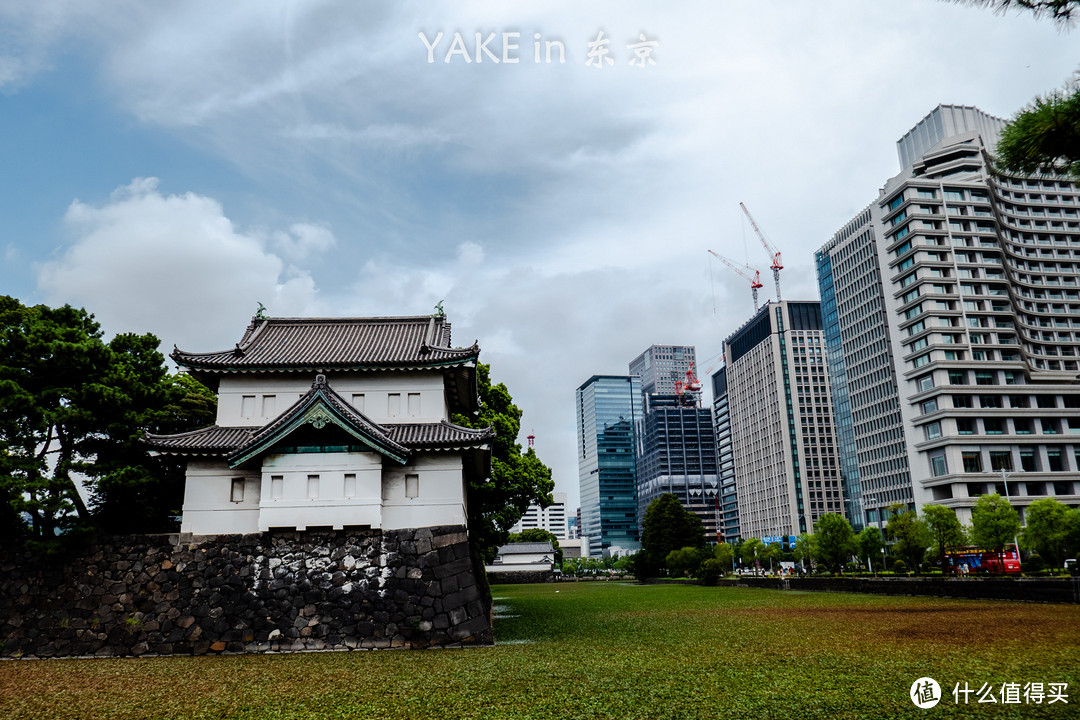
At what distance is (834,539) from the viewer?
60.5 meters

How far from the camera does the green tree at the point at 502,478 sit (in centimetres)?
3557

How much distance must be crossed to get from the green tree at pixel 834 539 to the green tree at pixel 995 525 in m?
12.3

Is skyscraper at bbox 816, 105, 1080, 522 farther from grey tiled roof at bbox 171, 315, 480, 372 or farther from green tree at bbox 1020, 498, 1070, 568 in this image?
grey tiled roof at bbox 171, 315, 480, 372

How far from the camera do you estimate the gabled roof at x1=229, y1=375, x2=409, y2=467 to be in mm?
21719

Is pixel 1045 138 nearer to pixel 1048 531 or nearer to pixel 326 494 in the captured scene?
pixel 326 494

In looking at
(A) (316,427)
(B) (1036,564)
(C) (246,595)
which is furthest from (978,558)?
(C) (246,595)

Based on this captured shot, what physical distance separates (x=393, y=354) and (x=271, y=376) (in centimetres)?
472

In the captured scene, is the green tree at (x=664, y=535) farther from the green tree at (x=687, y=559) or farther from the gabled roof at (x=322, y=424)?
the gabled roof at (x=322, y=424)

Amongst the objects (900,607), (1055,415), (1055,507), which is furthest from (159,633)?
(1055,415)

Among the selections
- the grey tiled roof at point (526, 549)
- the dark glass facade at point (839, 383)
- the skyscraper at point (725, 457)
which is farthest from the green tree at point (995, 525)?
the skyscraper at point (725, 457)

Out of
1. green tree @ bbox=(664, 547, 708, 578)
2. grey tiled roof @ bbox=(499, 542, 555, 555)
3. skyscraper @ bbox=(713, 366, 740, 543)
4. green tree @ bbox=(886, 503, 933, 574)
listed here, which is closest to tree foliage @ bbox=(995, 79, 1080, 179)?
green tree @ bbox=(886, 503, 933, 574)

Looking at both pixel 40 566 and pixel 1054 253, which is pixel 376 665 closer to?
pixel 40 566

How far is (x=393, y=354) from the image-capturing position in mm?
25953

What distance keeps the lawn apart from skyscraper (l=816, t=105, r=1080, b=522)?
62844mm
